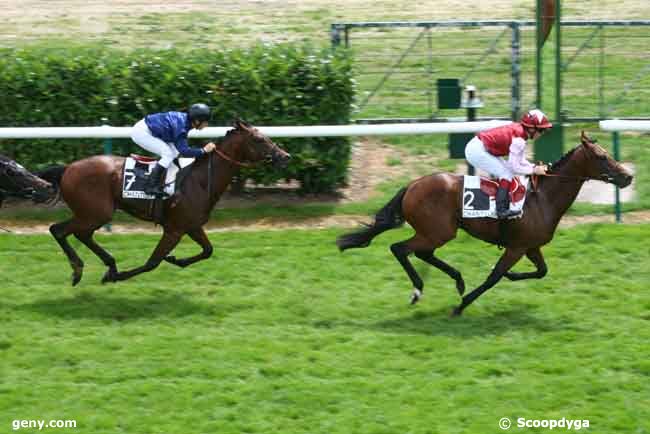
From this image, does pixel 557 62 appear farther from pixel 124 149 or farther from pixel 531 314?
pixel 124 149

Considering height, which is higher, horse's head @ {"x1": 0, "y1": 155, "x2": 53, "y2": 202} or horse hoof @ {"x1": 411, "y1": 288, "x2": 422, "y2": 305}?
horse's head @ {"x1": 0, "y1": 155, "x2": 53, "y2": 202}

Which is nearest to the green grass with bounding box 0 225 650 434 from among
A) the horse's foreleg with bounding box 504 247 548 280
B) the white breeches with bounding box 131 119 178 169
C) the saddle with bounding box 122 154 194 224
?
the horse's foreleg with bounding box 504 247 548 280

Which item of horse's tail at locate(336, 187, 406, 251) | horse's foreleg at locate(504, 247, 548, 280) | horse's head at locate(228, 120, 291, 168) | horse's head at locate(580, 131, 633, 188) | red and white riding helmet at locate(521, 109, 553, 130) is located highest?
red and white riding helmet at locate(521, 109, 553, 130)

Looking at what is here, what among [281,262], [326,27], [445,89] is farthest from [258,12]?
[281,262]

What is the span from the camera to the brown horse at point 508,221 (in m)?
9.12

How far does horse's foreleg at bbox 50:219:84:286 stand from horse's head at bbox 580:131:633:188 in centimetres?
401

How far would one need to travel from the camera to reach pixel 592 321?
8812 mm

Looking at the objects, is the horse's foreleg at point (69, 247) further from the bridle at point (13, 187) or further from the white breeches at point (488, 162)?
the white breeches at point (488, 162)

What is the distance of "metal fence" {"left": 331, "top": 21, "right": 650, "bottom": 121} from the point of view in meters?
13.8

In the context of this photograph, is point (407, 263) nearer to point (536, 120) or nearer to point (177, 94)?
point (536, 120)

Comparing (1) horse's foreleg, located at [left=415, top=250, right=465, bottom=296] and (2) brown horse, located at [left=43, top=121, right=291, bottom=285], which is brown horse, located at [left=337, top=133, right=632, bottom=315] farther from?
(2) brown horse, located at [left=43, top=121, right=291, bottom=285]

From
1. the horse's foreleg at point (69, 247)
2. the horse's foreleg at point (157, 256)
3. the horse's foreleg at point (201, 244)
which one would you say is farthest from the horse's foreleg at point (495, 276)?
the horse's foreleg at point (69, 247)

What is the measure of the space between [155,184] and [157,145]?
307 mm

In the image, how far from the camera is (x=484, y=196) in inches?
359
